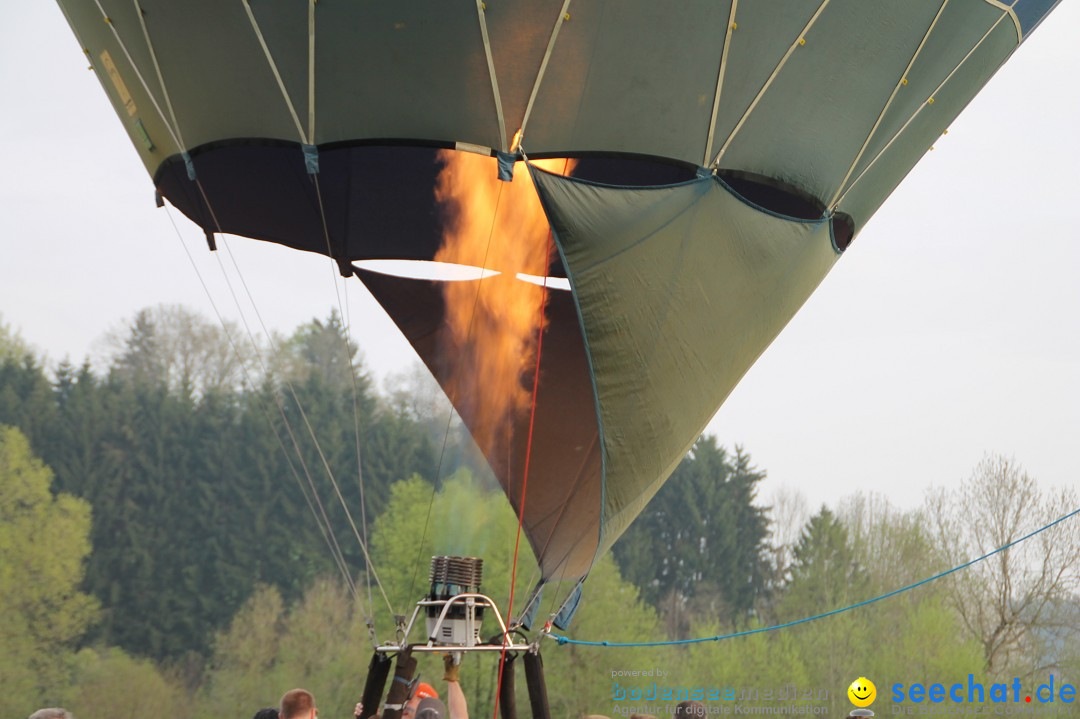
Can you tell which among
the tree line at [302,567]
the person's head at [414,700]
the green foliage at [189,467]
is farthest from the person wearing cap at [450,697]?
the green foliage at [189,467]

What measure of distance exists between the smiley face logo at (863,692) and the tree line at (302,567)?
1.32m

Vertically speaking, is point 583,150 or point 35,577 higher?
point 35,577

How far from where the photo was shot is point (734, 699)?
28312 millimetres

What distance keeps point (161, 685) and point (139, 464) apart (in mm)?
6841

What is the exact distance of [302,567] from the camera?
33.3m

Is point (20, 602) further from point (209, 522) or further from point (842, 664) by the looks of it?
point (842, 664)

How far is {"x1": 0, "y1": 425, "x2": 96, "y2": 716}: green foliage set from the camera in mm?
27500

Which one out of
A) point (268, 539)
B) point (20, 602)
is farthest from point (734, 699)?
point (20, 602)

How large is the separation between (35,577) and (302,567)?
23.5ft

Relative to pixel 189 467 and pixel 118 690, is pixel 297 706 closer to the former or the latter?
pixel 118 690

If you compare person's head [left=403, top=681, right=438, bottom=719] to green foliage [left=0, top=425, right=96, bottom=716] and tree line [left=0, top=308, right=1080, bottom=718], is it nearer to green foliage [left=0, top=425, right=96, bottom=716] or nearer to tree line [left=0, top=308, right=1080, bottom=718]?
tree line [left=0, top=308, right=1080, bottom=718]

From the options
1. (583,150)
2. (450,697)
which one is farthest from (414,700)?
(583,150)

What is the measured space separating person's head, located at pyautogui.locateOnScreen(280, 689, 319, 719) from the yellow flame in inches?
156

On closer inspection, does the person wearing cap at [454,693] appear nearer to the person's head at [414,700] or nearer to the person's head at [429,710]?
the person's head at [414,700]
